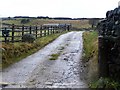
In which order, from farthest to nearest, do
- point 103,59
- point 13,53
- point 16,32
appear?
point 16,32 → point 13,53 → point 103,59

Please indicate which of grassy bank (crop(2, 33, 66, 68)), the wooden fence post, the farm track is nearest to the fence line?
grassy bank (crop(2, 33, 66, 68))

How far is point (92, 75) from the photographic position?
11.2 metres

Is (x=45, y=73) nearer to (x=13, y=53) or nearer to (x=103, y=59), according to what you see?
(x=103, y=59)

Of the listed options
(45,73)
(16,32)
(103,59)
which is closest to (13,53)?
(45,73)

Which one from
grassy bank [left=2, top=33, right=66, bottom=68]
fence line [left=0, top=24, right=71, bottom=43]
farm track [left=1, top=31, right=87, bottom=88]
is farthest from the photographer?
fence line [left=0, top=24, right=71, bottom=43]

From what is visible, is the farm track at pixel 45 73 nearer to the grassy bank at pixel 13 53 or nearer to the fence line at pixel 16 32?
the grassy bank at pixel 13 53

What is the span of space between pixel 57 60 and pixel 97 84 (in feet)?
22.3

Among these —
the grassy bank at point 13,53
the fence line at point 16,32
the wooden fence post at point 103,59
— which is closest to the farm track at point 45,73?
the grassy bank at point 13,53

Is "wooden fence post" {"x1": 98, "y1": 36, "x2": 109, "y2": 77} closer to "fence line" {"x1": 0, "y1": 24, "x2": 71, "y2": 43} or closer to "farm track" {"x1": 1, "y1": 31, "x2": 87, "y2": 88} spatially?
"farm track" {"x1": 1, "y1": 31, "x2": 87, "y2": 88}

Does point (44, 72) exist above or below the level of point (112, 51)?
below

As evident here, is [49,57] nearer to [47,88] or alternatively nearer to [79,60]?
[79,60]

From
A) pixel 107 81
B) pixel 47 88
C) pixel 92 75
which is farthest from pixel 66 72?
pixel 107 81

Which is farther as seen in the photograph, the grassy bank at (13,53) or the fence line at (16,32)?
the fence line at (16,32)

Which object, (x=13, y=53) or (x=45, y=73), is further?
(x=13, y=53)
